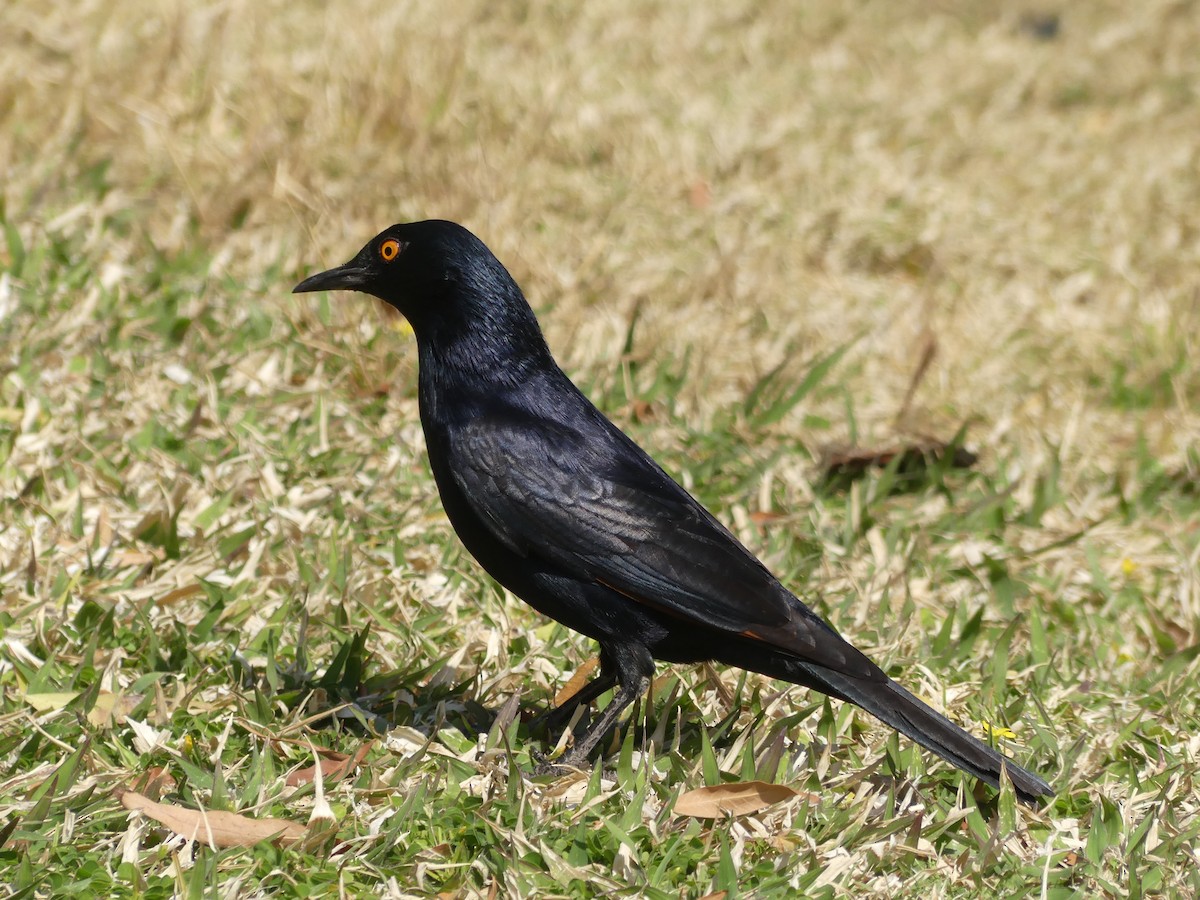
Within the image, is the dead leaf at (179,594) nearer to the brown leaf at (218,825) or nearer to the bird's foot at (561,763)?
the brown leaf at (218,825)

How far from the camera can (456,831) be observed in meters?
3.15

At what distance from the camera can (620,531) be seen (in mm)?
3480

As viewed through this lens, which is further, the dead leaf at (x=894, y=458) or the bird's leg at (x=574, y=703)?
the dead leaf at (x=894, y=458)

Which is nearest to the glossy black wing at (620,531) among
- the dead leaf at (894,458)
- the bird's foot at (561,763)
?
the bird's foot at (561,763)

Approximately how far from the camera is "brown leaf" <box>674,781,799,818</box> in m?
3.25

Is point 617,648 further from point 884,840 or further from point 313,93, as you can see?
point 313,93

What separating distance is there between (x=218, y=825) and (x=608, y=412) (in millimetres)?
2779

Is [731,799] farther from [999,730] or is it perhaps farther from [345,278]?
[345,278]

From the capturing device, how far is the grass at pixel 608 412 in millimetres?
3252

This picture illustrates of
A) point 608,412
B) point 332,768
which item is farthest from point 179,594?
point 608,412

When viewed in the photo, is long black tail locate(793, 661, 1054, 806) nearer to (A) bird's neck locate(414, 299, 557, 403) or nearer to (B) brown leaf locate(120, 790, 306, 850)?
(A) bird's neck locate(414, 299, 557, 403)

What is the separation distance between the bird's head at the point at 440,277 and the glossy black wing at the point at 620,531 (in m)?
0.34

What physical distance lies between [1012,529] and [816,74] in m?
4.43

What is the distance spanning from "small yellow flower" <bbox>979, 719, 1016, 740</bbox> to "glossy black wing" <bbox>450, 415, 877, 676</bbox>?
2.06ft
